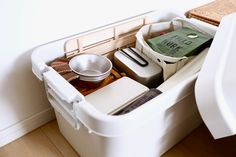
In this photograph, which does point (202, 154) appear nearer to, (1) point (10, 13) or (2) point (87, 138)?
(2) point (87, 138)

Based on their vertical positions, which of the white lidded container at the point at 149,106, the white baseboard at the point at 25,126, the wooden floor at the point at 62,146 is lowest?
the wooden floor at the point at 62,146

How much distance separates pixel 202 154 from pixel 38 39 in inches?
30.3

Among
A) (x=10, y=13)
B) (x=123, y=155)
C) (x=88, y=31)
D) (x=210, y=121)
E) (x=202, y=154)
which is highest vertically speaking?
(x=10, y=13)

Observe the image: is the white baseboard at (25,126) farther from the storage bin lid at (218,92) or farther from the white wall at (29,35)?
the storage bin lid at (218,92)

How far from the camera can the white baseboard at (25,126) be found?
0.96 meters

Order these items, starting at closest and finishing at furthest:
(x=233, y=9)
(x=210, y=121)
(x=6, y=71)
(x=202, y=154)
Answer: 1. (x=210, y=121)
2. (x=6, y=71)
3. (x=202, y=154)
4. (x=233, y=9)

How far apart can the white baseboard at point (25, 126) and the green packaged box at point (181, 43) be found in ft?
1.78

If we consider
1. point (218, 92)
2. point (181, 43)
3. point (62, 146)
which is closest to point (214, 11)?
point (181, 43)

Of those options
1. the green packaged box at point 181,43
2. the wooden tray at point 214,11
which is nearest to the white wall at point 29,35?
the green packaged box at point 181,43

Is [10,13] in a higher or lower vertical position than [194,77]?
higher

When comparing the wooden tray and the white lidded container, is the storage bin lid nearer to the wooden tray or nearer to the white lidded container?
the white lidded container

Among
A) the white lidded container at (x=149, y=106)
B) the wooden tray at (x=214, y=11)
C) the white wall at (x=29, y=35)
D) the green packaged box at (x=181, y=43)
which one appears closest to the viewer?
the white lidded container at (x=149, y=106)

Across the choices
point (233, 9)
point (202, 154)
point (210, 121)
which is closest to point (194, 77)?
point (210, 121)

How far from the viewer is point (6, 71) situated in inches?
32.9
